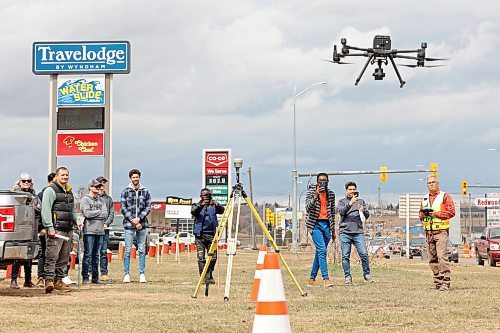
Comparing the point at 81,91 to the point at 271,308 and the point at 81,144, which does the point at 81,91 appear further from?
the point at 271,308

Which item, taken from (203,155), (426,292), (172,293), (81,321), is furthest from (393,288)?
(203,155)

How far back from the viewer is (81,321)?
397 inches

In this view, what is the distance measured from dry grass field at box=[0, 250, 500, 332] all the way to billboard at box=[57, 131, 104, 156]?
15320mm

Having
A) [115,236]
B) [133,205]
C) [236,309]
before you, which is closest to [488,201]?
[115,236]

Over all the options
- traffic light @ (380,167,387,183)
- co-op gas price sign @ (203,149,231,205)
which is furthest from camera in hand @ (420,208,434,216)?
traffic light @ (380,167,387,183)

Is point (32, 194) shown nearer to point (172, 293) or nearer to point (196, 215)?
point (172, 293)

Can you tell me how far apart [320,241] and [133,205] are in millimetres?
3407

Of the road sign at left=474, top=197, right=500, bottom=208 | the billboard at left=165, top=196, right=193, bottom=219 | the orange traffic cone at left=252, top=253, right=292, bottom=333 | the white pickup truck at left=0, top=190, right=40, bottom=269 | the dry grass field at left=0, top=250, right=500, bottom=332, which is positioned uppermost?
the road sign at left=474, top=197, right=500, bottom=208

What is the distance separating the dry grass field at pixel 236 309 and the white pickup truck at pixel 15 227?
0.59 m

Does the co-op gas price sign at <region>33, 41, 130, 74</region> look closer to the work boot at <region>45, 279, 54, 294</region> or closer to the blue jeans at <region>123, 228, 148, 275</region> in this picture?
the blue jeans at <region>123, 228, 148, 275</region>

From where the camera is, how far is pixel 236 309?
1130 centimetres

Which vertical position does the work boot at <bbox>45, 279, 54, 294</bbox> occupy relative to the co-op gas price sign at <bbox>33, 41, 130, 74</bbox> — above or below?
below

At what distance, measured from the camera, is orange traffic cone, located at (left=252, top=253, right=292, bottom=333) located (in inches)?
276

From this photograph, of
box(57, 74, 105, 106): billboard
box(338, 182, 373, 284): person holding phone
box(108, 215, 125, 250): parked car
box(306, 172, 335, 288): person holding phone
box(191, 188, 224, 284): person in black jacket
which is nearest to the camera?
box(306, 172, 335, 288): person holding phone
